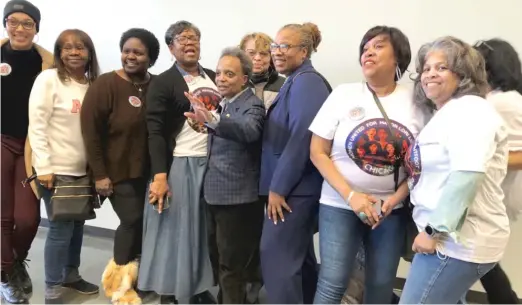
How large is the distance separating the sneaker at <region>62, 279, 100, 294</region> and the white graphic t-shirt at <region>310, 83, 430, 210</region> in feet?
5.13

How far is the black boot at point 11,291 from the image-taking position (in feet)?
8.02

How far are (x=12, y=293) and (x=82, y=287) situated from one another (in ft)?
1.13

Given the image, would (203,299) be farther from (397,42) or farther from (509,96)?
(509,96)

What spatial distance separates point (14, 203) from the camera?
245 cm

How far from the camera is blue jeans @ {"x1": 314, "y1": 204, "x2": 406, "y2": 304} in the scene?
1.77 metres

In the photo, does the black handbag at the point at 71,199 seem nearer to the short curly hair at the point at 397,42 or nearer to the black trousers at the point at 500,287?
the short curly hair at the point at 397,42

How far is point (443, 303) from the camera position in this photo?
142 centimetres

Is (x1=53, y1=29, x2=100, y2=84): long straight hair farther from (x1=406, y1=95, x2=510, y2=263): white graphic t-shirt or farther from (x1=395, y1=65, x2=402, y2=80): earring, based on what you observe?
(x1=406, y1=95, x2=510, y2=263): white graphic t-shirt

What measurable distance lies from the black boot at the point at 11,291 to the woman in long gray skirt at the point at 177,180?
0.68 metres

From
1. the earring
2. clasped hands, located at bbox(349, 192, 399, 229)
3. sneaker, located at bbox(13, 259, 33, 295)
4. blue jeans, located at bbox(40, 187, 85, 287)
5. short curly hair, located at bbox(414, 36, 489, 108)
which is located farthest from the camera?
sneaker, located at bbox(13, 259, 33, 295)

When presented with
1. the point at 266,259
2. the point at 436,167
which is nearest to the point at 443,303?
the point at 436,167

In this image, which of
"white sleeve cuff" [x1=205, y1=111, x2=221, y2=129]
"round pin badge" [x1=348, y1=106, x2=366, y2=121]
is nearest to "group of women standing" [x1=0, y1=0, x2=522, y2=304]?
"round pin badge" [x1=348, y1=106, x2=366, y2=121]

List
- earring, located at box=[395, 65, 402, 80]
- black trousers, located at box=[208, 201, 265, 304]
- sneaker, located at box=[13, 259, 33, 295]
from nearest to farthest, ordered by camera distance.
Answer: earring, located at box=[395, 65, 402, 80]
black trousers, located at box=[208, 201, 265, 304]
sneaker, located at box=[13, 259, 33, 295]

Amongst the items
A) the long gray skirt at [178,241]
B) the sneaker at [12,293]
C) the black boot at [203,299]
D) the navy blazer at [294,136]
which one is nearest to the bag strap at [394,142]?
the navy blazer at [294,136]
